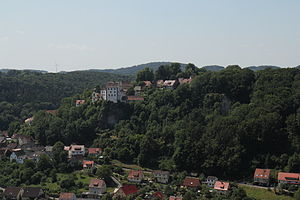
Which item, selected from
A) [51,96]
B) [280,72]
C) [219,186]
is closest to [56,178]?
[219,186]

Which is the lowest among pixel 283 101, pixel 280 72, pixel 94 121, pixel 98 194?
pixel 98 194

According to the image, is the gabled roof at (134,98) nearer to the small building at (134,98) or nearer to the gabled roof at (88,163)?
the small building at (134,98)

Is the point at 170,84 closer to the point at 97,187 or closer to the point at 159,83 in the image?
the point at 159,83

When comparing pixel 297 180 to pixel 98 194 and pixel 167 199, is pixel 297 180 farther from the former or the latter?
pixel 98 194

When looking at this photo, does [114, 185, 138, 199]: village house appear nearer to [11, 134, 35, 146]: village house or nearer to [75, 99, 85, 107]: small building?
[11, 134, 35, 146]: village house

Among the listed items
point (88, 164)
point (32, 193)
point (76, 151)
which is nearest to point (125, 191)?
point (32, 193)

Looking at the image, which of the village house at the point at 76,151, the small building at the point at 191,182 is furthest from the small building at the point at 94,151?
the small building at the point at 191,182

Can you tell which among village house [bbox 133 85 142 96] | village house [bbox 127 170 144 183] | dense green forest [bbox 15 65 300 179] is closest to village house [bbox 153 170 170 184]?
village house [bbox 127 170 144 183]
